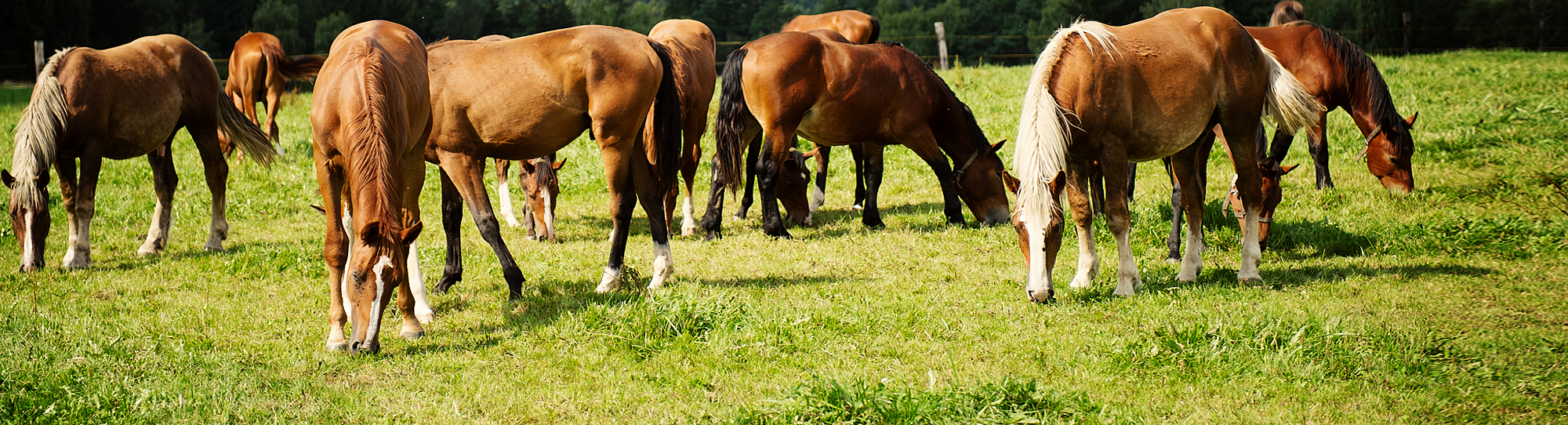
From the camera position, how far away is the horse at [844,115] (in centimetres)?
746

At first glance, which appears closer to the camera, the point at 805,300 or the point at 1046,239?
the point at 1046,239

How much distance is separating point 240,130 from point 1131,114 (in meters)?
6.93

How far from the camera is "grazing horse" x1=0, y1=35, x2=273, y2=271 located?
6832 mm

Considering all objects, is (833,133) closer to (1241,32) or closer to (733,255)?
(733,255)

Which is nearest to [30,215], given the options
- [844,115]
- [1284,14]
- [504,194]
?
[504,194]

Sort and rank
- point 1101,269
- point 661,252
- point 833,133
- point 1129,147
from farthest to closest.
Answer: point 833,133, point 1101,269, point 661,252, point 1129,147

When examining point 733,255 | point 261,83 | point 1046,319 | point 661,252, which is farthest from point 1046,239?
point 261,83

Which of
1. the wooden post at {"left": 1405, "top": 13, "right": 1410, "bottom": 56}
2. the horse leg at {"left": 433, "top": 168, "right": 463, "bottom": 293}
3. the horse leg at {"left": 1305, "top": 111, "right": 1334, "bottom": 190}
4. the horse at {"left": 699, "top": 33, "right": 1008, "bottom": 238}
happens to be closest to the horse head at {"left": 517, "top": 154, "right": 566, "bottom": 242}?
the horse at {"left": 699, "top": 33, "right": 1008, "bottom": 238}

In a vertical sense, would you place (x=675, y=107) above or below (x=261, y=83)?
above

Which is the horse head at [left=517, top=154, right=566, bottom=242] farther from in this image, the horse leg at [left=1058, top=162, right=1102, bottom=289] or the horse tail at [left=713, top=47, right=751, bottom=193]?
the horse leg at [left=1058, top=162, right=1102, bottom=289]

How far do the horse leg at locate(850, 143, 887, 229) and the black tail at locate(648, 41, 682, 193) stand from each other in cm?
258

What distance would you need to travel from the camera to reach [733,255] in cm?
717

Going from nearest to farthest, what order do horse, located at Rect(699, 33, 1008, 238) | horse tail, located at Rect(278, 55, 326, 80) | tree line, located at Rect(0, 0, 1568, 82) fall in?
horse, located at Rect(699, 33, 1008, 238) < horse tail, located at Rect(278, 55, 326, 80) < tree line, located at Rect(0, 0, 1568, 82)

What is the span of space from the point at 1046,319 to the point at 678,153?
2.53 meters
